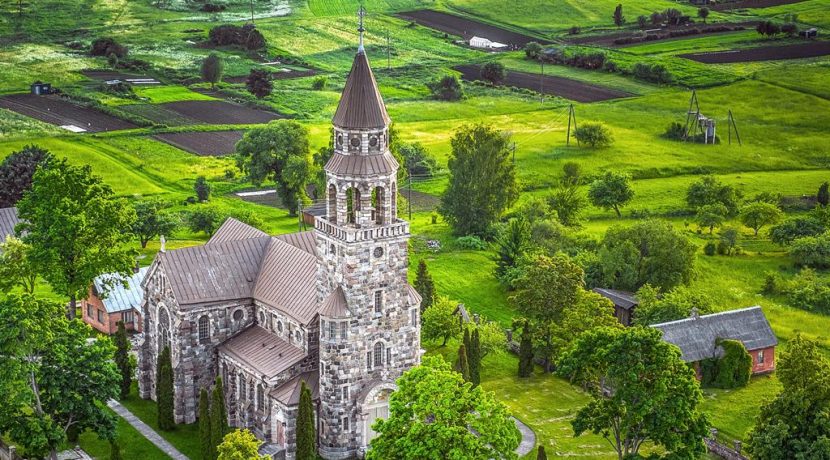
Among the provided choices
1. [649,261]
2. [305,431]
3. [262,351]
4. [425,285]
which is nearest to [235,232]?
[262,351]

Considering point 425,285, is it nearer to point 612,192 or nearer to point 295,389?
point 295,389

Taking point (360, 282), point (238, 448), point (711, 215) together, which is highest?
point (360, 282)

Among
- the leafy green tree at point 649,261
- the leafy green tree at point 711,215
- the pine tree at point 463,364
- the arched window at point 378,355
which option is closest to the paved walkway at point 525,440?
the pine tree at point 463,364

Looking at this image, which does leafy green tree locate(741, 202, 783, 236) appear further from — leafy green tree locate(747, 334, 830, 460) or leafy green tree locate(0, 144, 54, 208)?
leafy green tree locate(0, 144, 54, 208)

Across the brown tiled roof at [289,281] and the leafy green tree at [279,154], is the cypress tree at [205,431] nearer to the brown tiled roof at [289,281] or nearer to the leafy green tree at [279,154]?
the brown tiled roof at [289,281]

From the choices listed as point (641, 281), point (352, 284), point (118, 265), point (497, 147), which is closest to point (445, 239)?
point (497, 147)
